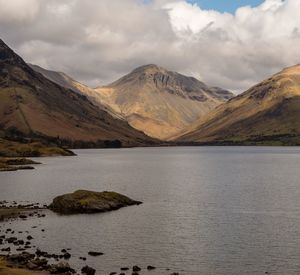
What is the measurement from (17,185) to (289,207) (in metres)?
89.5

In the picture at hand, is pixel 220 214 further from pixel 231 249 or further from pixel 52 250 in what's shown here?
pixel 52 250

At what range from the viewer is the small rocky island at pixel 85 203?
108 metres

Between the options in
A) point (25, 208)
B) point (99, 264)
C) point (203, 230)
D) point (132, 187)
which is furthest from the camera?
point (132, 187)

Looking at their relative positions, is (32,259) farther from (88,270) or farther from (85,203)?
(85,203)

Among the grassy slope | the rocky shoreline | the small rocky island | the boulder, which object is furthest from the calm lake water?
the grassy slope

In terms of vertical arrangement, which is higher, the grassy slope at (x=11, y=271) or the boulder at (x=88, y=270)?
the grassy slope at (x=11, y=271)

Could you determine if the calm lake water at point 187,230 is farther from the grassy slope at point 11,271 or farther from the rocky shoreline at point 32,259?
the grassy slope at point 11,271

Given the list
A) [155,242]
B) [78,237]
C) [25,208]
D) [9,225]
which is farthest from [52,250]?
[25,208]

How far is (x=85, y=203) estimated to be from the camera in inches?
4279

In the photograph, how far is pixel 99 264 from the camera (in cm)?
6644

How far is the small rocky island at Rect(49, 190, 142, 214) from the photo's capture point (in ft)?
355

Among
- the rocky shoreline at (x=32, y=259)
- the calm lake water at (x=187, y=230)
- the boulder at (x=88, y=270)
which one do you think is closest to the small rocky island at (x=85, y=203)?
the calm lake water at (x=187, y=230)

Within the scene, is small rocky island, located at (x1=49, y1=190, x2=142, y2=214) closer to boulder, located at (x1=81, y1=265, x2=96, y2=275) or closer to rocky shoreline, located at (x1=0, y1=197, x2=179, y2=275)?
rocky shoreline, located at (x1=0, y1=197, x2=179, y2=275)

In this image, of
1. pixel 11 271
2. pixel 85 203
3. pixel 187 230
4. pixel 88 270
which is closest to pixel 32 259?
pixel 11 271
